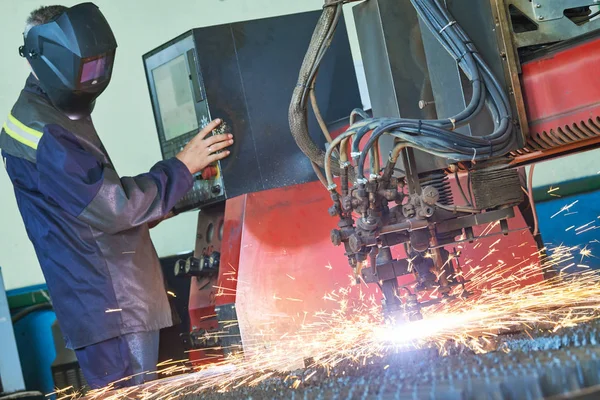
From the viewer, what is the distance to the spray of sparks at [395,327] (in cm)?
184

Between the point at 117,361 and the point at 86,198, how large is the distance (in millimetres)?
554

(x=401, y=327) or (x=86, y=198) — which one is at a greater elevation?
(x=86, y=198)

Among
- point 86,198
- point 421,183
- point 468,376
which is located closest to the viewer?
point 468,376

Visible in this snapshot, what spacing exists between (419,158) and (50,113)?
4.63 ft

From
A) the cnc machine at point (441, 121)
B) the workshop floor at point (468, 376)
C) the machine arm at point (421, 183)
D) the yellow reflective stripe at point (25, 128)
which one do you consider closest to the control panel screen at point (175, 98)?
the yellow reflective stripe at point (25, 128)

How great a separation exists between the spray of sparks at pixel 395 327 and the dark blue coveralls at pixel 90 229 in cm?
17

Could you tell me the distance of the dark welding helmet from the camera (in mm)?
2678

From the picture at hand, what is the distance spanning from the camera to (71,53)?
2.67m

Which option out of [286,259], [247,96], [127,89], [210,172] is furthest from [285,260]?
[127,89]

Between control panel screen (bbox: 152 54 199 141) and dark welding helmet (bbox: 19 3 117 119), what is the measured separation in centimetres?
25

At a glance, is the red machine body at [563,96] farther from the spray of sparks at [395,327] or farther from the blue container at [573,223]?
the blue container at [573,223]

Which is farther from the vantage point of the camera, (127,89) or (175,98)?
(127,89)

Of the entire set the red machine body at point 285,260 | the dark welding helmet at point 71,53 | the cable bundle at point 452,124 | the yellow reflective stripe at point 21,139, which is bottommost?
the red machine body at point 285,260

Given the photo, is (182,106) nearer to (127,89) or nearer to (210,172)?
(210,172)
